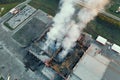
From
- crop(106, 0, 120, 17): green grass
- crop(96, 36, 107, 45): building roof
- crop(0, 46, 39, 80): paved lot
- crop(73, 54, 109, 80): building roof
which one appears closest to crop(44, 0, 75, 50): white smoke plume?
crop(0, 46, 39, 80): paved lot

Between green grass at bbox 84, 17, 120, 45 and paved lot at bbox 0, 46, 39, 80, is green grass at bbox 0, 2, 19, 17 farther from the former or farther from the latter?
green grass at bbox 84, 17, 120, 45

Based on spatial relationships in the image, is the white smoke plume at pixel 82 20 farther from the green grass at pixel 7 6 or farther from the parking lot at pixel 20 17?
the green grass at pixel 7 6

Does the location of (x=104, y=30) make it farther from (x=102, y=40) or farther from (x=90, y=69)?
(x=90, y=69)

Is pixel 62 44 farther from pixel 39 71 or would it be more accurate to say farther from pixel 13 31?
pixel 13 31

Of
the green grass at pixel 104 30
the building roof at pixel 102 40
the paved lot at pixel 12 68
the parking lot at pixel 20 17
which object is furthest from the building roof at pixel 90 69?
the parking lot at pixel 20 17

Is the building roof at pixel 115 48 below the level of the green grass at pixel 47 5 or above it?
above

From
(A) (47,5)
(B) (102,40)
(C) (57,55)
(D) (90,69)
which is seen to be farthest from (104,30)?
(A) (47,5)

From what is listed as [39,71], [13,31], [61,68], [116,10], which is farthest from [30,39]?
[116,10]
